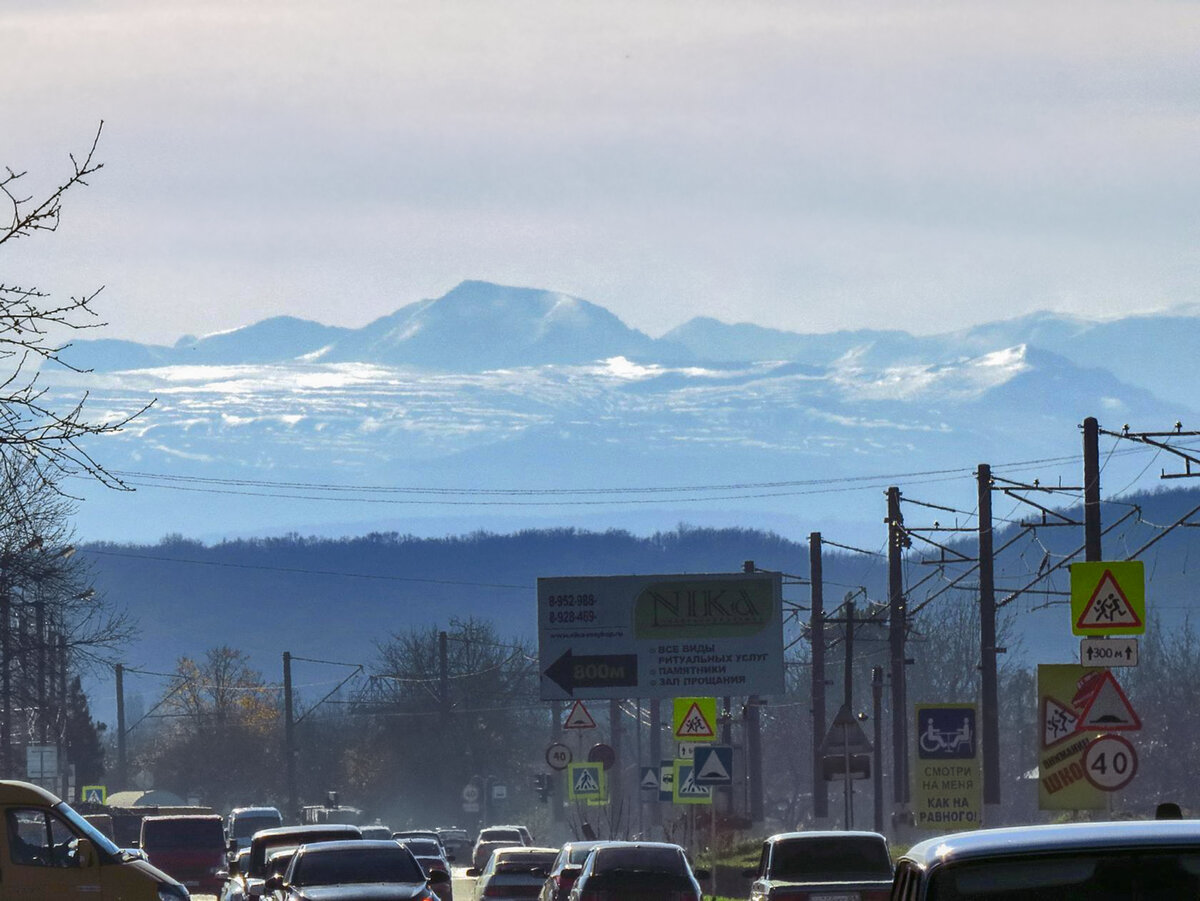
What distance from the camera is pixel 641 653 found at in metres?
50.8

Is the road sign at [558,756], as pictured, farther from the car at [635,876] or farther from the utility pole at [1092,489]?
the car at [635,876]

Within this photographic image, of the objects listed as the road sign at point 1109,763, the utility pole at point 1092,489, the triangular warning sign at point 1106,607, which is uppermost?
the utility pole at point 1092,489

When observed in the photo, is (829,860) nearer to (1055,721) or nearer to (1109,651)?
(1055,721)

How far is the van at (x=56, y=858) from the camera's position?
804 inches

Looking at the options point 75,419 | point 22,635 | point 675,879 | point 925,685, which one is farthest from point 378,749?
point 75,419

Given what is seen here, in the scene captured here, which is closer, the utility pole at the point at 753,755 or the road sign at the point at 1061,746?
the road sign at the point at 1061,746

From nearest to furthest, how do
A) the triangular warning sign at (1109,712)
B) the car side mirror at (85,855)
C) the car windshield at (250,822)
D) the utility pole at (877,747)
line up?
1. the triangular warning sign at (1109,712)
2. the car side mirror at (85,855)
3. the utility pole at (877,747)
4. the car windshield at (250,822)

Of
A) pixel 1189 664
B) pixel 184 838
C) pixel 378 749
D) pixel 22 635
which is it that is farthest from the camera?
pixel 1189 664

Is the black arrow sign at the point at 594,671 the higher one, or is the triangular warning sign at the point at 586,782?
the black arrow sign at the point at 594,671

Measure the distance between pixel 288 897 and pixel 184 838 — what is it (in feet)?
68.8

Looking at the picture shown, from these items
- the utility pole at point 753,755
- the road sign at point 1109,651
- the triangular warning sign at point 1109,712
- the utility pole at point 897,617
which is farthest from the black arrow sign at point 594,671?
the triangular warning sign at point 1109,712

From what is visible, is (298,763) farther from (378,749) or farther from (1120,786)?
(1120,786)

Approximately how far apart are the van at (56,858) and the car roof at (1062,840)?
14.3 m

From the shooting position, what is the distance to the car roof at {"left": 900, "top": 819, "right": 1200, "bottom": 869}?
7.17 meters
